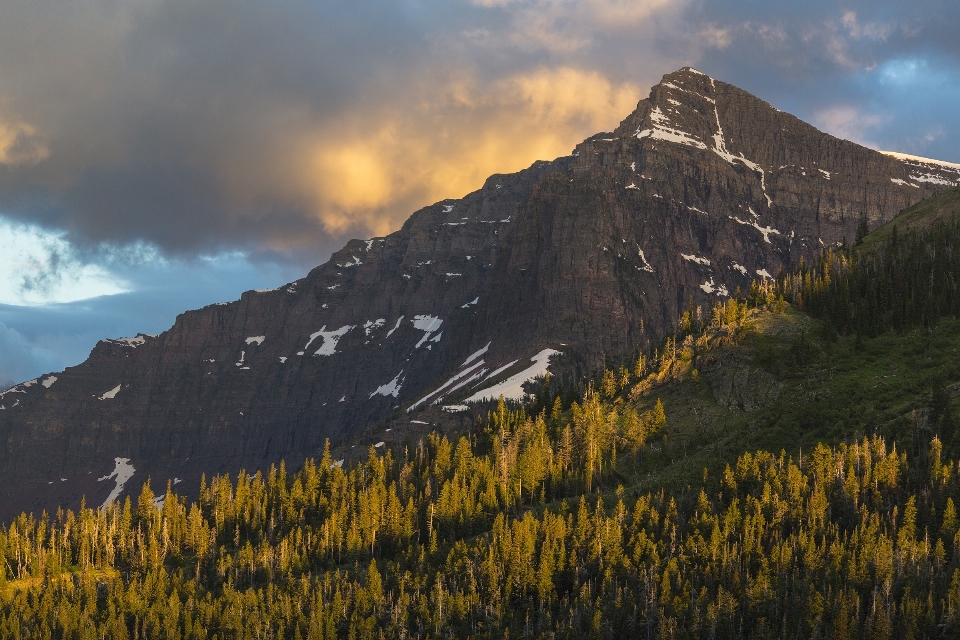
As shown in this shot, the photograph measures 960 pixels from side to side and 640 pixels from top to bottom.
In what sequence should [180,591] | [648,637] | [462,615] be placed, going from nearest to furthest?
[648,637] → [462,615] → [180,591]

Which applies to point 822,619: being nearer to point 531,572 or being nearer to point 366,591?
point 531,572

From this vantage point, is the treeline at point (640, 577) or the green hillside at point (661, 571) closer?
the treeline at point (640, 577)

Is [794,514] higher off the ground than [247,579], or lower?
higher

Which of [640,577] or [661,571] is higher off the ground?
[661,571]

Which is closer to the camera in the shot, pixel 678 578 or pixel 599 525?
pixel 678 578

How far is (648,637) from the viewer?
5763 inches

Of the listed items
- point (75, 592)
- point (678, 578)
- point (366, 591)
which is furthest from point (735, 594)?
point (75, 592)

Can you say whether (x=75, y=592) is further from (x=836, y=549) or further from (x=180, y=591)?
(x=836, y=549)

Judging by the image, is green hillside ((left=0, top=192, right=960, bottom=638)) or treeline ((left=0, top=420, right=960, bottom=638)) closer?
treeline ((left=0, top=420, right=960, bottom=638))

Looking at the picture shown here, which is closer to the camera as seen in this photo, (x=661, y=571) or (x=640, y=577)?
(x=661, y=571)

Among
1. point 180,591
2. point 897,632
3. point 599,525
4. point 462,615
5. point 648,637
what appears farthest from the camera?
point 180,591

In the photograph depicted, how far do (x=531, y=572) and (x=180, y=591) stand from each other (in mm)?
65305

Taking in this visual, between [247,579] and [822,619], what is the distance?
10287 cm

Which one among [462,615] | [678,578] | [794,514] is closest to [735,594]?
[678,578]
